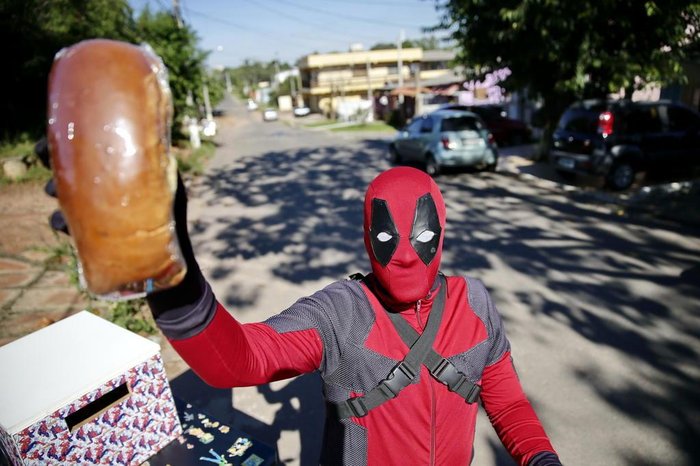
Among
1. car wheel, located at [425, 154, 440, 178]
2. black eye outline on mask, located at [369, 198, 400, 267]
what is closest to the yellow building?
car wheel, located at [425, 154, 440, 178]

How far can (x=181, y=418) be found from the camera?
2012 millimetres

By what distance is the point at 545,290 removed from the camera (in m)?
4.98

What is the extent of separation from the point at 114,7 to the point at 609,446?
868 inches

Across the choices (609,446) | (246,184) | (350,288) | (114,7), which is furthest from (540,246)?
(114,7)

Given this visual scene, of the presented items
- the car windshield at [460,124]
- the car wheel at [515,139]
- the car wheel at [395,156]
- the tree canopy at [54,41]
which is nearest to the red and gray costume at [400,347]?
the car windshield at [460,124]

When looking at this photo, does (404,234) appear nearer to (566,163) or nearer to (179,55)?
(566,163)

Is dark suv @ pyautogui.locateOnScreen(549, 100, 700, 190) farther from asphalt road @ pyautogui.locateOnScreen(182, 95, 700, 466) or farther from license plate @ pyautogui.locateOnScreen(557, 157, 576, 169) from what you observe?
asphalt road @ pyautogui.locateOnScreen(182, 95, 700, 466)

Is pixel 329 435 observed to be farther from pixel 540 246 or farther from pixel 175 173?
pixel 540 246

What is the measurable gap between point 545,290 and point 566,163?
555 centimetres

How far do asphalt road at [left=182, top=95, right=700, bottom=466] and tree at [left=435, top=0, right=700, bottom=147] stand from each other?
2.54 m

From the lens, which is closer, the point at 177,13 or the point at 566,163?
the point at 566,163

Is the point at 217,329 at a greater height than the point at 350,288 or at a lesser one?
greater

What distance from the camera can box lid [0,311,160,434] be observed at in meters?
1.49

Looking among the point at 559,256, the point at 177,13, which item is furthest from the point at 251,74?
the point at 559,256
